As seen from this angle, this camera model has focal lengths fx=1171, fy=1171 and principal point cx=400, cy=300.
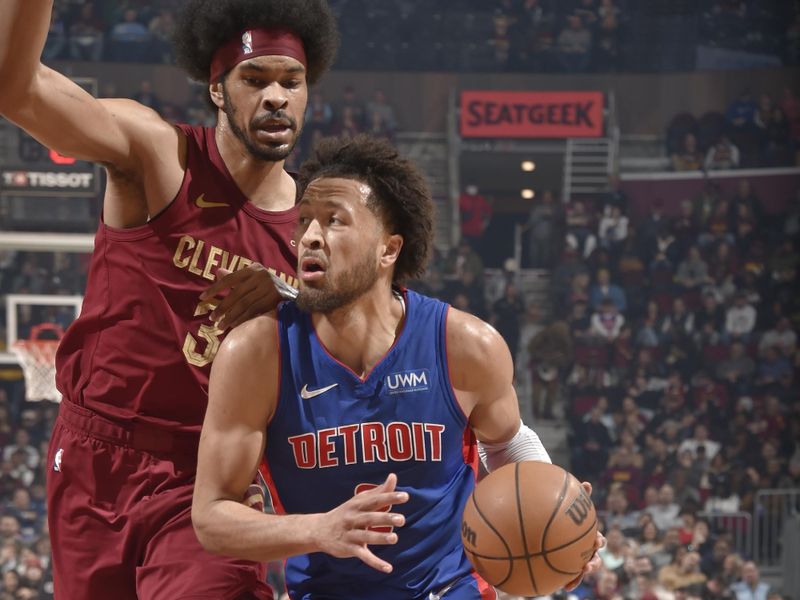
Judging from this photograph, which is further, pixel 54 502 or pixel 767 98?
pixel 767 98

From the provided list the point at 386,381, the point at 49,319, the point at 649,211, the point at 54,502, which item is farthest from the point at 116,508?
the point at 649,211

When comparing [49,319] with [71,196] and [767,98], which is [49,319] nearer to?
[71,196]

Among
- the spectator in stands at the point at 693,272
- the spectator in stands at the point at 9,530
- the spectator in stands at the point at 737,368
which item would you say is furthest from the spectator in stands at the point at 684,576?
the spectator in stands at the point at 9,530

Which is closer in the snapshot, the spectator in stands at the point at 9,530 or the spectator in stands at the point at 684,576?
the spectator in stands at the point at 684,576

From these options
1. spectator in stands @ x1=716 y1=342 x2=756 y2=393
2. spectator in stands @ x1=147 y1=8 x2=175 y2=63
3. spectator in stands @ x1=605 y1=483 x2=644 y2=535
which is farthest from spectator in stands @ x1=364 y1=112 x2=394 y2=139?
spectator in stands @ x1=605 y1=483 x2=644 y2=535

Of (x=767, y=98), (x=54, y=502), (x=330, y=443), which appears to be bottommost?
(x=54, y=502)

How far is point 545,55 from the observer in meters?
16.1

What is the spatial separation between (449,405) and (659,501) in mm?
9572

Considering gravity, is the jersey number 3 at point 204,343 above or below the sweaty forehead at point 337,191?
below

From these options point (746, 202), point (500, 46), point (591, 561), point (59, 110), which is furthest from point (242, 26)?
point (500, 46)

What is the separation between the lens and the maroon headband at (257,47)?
343 cm

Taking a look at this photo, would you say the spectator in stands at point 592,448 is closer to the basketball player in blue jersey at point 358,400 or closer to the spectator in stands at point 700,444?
the spectator in stands at point 700,444

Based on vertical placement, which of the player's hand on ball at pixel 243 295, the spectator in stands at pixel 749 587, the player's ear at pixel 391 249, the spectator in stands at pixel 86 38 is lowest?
the spectator in stands at pixel 749 587

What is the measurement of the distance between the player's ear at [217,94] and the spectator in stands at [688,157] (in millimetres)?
12604
